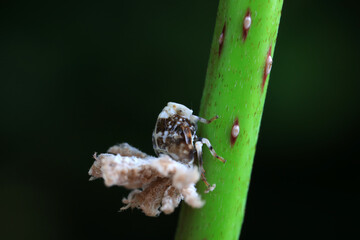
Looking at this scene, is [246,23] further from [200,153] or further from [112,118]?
[112,118]

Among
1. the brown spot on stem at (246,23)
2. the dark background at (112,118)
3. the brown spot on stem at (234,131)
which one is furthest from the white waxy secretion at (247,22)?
the dark background at (112,118)

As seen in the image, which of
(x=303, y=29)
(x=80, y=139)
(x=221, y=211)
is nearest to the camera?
(x=221, y=211)

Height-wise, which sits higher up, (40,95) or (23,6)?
(23,6)

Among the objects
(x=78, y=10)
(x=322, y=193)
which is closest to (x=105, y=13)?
(x=78, y=10)

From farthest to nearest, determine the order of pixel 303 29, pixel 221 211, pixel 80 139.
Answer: pixel 80 139
pixel 303 29
pixel 221 211

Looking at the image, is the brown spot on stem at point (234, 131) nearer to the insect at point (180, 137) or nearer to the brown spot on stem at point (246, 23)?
the insect at point (180, 137)

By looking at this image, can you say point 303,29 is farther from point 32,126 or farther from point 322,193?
point 32,126

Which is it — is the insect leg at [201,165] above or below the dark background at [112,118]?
below

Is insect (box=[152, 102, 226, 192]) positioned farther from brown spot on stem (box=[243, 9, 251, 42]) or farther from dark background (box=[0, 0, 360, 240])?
dark background (box=[0, 0, 360, 240])
